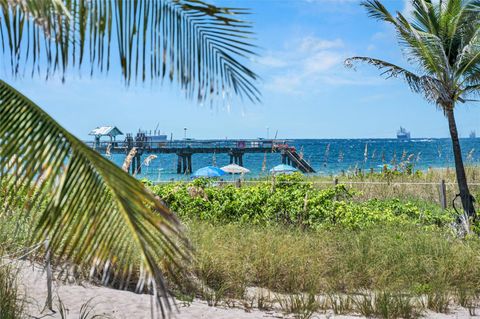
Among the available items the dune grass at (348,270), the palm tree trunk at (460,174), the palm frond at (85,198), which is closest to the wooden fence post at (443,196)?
the palm tree trunk at (460,174)

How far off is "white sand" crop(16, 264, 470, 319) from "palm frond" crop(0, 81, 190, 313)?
362 cm

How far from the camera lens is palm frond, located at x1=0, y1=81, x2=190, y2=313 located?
2.71 meters

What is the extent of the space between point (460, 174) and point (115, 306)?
361 inches

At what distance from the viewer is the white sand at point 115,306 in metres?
6.54

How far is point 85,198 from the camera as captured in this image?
3.02 m

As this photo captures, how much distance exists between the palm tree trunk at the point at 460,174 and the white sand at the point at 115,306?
18.3ft

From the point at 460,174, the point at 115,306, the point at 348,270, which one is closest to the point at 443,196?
the point at 460,174

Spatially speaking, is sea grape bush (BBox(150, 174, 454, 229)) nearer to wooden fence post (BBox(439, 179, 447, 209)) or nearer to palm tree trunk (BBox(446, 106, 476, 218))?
palm tree trunk (BBox(446, 106, 476, 218))

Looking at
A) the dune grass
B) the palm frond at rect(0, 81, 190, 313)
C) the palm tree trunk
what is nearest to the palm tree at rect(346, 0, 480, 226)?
the palm tree trunk

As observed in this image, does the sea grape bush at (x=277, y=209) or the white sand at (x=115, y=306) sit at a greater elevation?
the sea grape bush at (x=277, y=209)

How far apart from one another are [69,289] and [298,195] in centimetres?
617

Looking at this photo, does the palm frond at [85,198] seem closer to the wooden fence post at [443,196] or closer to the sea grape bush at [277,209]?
the sea grape bush at [277,209]

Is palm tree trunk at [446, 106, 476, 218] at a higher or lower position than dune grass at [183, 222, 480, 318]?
higher

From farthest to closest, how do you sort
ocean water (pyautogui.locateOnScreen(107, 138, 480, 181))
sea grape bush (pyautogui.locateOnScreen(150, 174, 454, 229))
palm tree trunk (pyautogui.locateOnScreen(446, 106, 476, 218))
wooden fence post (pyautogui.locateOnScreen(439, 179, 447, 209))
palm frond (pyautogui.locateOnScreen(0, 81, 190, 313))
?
ocean water (pyautogui.locateOnScreen(107, 138, 480, 181))
wooden fence post (pyautogui.locateOnScreen(439, 179, 447, 209))
palm tree trunk (pyautogui.locateOnScreen(446, 106, 476, 218))
sea grape bush (pyautogui.locateOnScreen(150, 174, 454, 229))
palm frond (pyautogui.locateOnScreen(0, 81, 190, 313))
